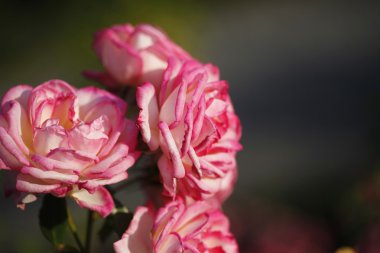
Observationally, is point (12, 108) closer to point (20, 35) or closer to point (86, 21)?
point (86, 21)

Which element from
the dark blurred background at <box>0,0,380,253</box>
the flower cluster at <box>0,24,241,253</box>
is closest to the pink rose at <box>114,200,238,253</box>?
the flower cluster at <box>0,24,241,253</box>

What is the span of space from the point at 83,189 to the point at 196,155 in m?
0.14

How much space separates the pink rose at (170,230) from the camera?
0.74 m

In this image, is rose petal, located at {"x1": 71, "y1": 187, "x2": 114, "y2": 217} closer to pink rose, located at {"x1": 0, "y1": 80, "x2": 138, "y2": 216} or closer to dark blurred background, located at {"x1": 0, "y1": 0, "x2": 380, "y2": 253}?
pink rose, located at {"x1": 0, "y1": 80, "x2": 138, "y2": 216}

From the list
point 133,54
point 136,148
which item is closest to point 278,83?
point 133,54

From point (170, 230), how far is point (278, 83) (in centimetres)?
405

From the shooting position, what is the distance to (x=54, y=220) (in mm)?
855

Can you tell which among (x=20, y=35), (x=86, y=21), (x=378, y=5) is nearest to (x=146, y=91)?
(x=86, y=21)

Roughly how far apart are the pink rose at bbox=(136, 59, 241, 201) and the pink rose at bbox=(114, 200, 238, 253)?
0.07ft

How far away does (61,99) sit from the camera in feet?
2.53

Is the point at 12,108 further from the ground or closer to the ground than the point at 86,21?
further from the ground

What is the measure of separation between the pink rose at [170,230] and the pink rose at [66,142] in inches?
2.0

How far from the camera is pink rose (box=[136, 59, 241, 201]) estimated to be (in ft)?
2.41

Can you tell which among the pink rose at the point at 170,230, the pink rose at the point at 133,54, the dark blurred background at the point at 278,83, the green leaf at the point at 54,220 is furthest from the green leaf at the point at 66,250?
the dark blurred background at the point at 278,83
